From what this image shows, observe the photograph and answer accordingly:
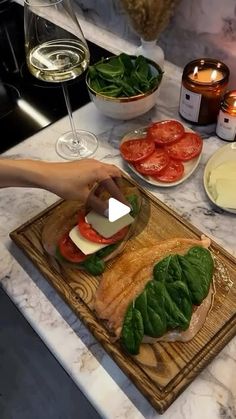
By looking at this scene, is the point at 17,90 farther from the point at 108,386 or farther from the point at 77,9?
the point at 108,386

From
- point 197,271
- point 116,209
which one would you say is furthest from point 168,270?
point 116,209

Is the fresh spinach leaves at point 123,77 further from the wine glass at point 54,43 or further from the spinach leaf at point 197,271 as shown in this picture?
the spinach leaf at point 197,271

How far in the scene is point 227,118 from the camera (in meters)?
0.77

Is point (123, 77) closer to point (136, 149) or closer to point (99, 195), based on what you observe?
point (136, 149)

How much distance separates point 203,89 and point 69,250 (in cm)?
40

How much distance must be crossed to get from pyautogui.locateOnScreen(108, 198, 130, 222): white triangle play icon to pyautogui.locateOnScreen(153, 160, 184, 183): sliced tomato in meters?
0.12

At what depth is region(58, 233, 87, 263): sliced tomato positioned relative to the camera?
2.02 ft

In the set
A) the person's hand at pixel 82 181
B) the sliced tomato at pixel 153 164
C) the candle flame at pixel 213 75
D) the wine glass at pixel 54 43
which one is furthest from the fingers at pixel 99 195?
the candle flame at pixel 213 75

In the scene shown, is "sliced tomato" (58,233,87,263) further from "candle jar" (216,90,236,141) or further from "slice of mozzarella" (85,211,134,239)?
"candle jar" (216,90,236,141)

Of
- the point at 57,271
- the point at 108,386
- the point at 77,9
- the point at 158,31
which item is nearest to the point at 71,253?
the point at 57,271

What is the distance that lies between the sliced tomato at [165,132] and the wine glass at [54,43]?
17 cm

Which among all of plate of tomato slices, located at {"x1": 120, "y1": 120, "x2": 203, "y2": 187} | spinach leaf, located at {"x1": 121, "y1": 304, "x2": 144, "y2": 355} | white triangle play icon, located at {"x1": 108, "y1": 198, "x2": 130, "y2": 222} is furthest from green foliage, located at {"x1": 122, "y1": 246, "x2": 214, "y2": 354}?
plate of tomato slices, located at {"x1": 120, "y1": 120, "x2": 203, "y2": 187}

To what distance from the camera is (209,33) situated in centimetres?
85

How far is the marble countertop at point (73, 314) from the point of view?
0.51m
